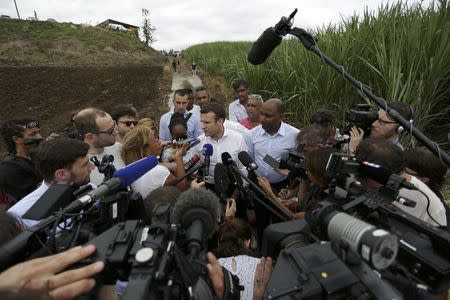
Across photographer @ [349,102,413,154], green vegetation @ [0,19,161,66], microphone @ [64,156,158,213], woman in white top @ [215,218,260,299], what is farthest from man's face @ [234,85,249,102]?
green vegetation @ [0,19,161,66]

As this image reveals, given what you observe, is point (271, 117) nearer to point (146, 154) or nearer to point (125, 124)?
point (146, 154)

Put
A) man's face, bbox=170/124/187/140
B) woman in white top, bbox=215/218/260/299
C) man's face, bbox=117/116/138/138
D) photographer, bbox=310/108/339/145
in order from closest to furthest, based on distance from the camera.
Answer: woman in white top, bbox=215/218/260/299
photographer, bbox=310/108/339/145
man's face, bbox=117/116/138/138
man's face, bbox=170/124/187/140

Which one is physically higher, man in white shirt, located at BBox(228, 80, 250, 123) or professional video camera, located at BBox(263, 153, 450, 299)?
professional video camera, located at BBox(263, 153, 450, 299)

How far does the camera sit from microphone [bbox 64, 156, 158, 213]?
1087mm

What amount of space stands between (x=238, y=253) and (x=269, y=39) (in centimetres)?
123

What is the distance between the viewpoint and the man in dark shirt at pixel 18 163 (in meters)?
2.85

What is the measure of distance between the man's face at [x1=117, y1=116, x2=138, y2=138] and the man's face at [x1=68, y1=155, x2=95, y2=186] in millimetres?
1630

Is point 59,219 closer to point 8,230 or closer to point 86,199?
point 86,199

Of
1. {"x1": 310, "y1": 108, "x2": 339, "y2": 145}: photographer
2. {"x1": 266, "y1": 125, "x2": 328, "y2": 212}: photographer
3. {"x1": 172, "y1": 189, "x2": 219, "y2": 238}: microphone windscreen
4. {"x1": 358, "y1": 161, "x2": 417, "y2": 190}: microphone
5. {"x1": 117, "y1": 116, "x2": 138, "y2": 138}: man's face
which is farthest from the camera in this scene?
{"x1": 117, "y1": 116, "x2": 138, "y2": 138}: man's face

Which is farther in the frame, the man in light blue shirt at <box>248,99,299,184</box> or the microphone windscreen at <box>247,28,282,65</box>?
the man in light blue shirt at <box>248,99,299,184</box>

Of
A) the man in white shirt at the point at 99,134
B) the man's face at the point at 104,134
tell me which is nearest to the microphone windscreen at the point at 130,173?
the man in white shirt at the point at 99,134

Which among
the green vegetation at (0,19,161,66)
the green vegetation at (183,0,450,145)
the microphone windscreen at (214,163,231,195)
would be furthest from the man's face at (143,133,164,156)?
the green vegetation at (0,19,161,66)

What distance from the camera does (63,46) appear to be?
3080 cm

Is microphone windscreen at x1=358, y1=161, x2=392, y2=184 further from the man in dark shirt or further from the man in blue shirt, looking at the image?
the man in dark shirt
